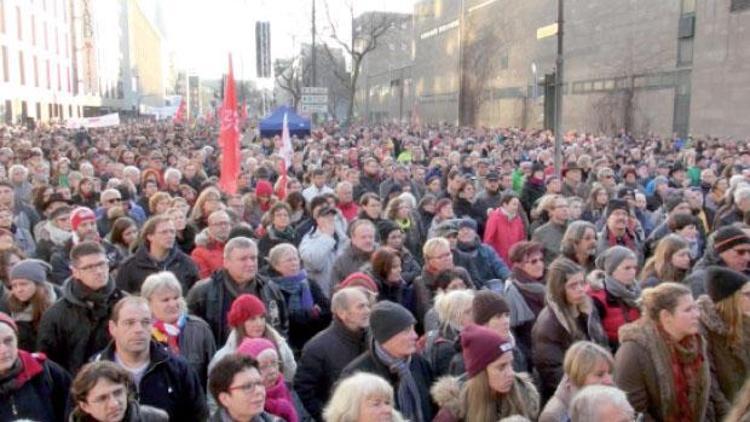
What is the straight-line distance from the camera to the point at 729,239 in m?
5.72

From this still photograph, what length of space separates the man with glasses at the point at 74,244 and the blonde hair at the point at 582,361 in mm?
3981

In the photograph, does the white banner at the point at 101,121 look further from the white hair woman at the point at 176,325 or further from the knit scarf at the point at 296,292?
the white hair woman at the point at 176,325

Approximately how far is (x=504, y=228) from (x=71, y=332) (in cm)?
514

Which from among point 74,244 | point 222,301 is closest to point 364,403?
point 222,301

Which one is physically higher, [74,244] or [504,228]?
[74,244]

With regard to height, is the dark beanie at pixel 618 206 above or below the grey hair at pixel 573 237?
above

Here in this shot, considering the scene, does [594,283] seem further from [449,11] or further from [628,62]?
[449,11]

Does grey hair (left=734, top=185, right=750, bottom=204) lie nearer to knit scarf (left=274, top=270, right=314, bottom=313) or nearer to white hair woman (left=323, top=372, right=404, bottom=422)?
knit scarf (left=274, top=270, right=314, bottom=313)

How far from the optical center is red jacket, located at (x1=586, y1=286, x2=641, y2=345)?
527 centimetres

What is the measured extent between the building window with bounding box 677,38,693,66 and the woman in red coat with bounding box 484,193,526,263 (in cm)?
2898

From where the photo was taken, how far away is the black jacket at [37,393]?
3.90 m

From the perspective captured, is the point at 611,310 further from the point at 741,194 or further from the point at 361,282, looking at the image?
the point at 741,194

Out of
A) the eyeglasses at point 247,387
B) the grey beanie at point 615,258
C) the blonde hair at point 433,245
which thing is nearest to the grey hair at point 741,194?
the grey beanie at point 615,258

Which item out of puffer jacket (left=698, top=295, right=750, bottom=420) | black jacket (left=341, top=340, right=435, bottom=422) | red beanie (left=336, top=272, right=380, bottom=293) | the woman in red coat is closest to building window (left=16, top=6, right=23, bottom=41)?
the woman in red coat
